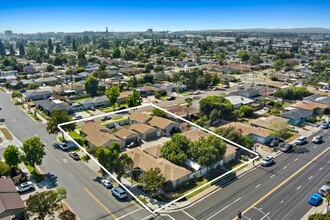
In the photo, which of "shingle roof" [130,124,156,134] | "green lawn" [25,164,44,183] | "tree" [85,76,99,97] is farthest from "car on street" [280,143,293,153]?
"tree" [85,76,99,97]

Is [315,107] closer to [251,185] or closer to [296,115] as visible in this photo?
[296,115]

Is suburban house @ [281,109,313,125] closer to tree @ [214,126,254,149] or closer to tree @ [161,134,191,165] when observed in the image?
tree @ [214,126,254,149]

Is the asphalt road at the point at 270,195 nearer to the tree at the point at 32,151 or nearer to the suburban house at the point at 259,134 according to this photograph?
the suburban house at the point at 259,134

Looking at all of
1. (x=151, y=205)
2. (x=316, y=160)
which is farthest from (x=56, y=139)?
(x=316, y=160)

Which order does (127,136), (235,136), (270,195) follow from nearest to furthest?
(270,195)
(235,136)
(127,136)

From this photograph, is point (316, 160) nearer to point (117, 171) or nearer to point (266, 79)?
point (117, 171)

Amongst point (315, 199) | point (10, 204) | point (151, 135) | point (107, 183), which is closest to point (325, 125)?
point (315, 199)
